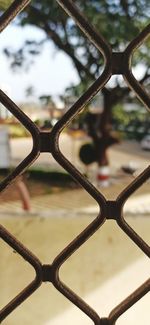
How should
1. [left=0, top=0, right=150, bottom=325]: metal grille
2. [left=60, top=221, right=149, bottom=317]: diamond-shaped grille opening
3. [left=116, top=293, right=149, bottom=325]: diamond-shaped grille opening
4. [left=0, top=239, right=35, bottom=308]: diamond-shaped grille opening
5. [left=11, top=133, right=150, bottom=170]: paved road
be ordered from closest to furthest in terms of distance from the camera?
[left=0, top=0, right=150, bottom=325]: metal grille → [left=116, top=293, right=149, bottom=325]: diamond-shaped grille opening → [left=0, top=239, right=35, bottom=308]: diamond-shaped grille opening → [left=60, top=221, right=149, bottom=317]: diamond-shaped grille opening → [left=11, top=133, right=150, bottom=170]: paved road

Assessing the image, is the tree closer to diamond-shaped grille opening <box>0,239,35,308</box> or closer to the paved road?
the paved road

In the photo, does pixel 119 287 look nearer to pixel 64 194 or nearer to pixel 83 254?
pixel 83 254

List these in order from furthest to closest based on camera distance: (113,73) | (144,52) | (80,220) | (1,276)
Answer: (144,52), (80,220), (1,276), (113,73)

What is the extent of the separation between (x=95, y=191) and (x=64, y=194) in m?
6.05

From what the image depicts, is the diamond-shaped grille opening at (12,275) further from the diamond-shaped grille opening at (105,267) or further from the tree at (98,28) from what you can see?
the tree at (98,28)


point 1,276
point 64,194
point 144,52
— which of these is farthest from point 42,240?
point 64,194

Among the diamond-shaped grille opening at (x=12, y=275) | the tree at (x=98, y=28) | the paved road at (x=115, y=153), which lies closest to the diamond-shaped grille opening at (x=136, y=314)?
the diamond-shaped grille opening at (x=12, y=275)

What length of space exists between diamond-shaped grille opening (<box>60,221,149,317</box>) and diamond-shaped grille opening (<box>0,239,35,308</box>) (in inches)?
6.7

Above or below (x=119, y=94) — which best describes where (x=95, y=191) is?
above

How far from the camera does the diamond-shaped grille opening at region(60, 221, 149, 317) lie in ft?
5.07

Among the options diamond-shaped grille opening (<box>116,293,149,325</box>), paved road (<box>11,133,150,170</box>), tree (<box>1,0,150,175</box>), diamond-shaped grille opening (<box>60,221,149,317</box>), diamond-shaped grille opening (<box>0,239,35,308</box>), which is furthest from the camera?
paved road (<box>11,133,150,170</box>)

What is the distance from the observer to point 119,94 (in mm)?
6852

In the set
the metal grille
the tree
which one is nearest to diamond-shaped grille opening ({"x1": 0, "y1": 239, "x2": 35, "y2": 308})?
the metal grille

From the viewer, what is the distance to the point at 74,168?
0.43 m
